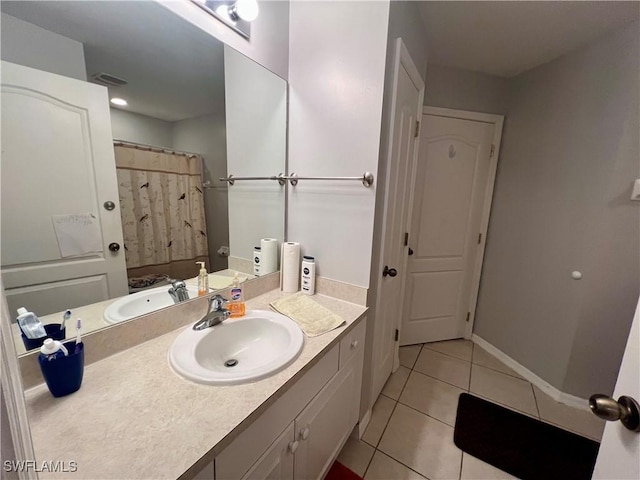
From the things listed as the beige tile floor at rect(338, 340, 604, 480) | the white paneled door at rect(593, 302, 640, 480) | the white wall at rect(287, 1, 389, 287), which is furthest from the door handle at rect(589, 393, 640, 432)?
the beige tile floor at rect(338, 340, 604, 480)

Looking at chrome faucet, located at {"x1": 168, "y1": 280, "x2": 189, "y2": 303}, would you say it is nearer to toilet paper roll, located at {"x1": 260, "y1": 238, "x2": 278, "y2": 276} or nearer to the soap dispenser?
the soap dispenser

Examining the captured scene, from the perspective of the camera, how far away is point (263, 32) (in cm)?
121

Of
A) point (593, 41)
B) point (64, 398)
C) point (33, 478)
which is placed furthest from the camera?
point (593, 41)

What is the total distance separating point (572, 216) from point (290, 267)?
72.7 inches

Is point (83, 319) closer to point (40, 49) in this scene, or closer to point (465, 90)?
point (40, 49)

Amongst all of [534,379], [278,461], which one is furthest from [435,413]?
[278,461]

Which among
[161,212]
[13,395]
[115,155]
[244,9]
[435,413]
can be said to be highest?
[244,9]

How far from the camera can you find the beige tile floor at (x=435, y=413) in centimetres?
132

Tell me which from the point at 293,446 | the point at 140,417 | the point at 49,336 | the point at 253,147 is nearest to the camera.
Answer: the point at 140,417

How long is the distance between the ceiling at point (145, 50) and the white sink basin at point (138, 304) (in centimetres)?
64

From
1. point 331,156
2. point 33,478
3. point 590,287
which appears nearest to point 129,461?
point 33,478

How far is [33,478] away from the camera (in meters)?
0.32

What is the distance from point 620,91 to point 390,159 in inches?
56.5

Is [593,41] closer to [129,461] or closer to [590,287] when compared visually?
[590,287]
